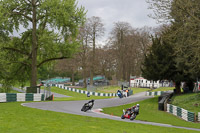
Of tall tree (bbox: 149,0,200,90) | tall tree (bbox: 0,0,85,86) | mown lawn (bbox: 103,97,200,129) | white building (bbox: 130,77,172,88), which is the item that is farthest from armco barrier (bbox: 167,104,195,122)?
white building (bbox: 130,77,172,88)

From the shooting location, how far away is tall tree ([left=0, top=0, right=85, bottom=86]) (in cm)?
2706

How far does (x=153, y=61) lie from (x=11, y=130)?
26.7 meters

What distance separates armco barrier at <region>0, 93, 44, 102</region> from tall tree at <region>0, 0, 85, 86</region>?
9.95ft

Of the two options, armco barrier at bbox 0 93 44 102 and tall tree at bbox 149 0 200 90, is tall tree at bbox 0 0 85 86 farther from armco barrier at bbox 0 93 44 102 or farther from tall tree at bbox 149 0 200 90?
tall tree at bbox 149 0 200 90

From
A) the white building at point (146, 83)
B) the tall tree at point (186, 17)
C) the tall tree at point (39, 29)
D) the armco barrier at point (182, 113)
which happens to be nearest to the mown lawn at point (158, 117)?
the armco barrier at point (182, 113)

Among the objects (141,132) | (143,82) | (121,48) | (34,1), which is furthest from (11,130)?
(143,82)

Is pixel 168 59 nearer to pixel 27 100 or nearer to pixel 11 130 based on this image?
pixel 27 100

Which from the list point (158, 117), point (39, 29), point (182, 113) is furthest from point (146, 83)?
point (158, 117)

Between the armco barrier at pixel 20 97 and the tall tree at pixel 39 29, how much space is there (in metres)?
3.03

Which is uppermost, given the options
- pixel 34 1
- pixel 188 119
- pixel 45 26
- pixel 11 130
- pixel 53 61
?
pixel 34 1

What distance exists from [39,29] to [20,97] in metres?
8.93

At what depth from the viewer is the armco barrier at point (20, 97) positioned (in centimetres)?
2188

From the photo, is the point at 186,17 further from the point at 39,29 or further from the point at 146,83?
the point at 146,83

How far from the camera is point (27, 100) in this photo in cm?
2453
